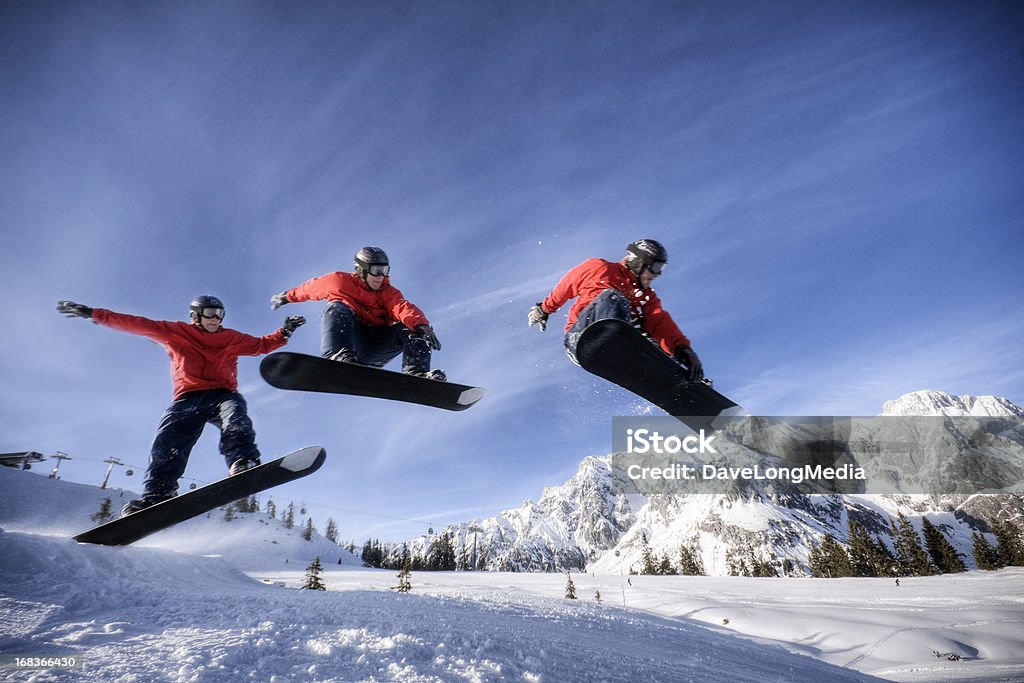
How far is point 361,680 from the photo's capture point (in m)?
2.80

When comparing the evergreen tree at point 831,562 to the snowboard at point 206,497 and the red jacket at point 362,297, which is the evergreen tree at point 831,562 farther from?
the snowboard at point 206,497

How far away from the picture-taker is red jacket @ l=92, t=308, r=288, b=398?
19.1 feet

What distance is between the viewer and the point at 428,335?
5680 mm

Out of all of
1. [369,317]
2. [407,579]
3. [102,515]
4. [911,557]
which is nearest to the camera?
[369,317]

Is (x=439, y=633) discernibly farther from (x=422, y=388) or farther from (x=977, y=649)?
(x=977, y=649)

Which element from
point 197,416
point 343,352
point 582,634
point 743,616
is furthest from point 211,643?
point 743,616

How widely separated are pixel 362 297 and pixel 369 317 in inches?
13.5

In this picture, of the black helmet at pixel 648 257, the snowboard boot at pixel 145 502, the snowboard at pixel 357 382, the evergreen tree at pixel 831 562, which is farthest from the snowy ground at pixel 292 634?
the evergreen tree at pixel 831 562

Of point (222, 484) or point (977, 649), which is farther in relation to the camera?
Answer: point (977, 649)

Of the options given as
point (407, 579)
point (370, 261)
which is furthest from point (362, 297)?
point (407, 579)

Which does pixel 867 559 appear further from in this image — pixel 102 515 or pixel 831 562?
pixel 102 515

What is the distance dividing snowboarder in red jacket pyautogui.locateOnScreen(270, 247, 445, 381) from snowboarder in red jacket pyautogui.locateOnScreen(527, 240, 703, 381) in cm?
210

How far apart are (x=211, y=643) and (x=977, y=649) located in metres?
25.3

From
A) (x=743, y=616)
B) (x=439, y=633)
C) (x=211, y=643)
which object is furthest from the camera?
(x=743, y=616)
